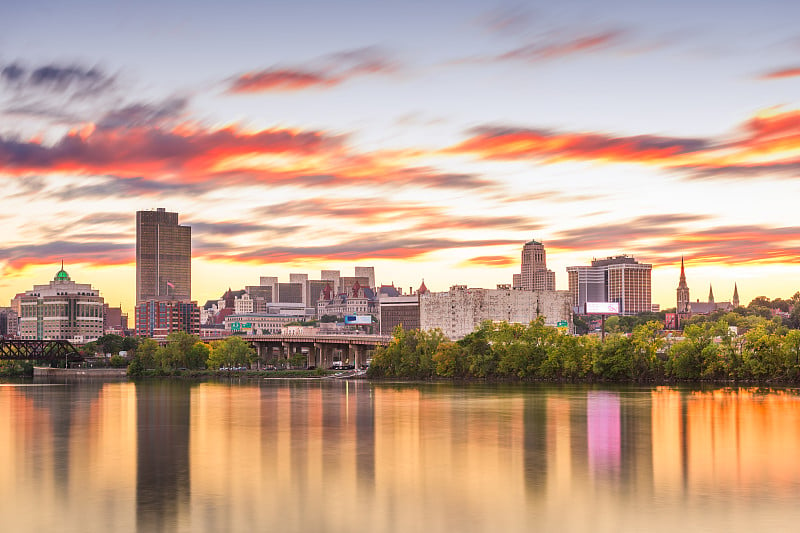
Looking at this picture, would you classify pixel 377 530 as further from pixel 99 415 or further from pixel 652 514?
pixel 99 415

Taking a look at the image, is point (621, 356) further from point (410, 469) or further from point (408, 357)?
point (410, 469)

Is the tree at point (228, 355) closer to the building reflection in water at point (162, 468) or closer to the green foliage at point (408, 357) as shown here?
the green foliage at point (408, 357)

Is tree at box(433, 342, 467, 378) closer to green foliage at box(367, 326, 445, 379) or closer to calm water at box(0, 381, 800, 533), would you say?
green foliage at box(367, 326, 445, 379)

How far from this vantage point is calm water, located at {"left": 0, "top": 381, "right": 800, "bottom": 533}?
109 feet

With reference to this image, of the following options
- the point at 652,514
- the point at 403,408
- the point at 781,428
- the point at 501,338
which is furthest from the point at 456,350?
the point at 652,514

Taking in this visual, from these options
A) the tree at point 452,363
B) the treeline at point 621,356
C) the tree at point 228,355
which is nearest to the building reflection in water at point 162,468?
the treeline at point 621,356

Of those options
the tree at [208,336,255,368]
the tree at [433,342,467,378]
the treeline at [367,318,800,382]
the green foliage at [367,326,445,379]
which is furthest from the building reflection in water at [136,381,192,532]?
the tree at [208,336,255,368]

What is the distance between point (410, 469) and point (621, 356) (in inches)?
3255

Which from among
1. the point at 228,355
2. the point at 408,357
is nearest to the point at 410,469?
the point at 408,357

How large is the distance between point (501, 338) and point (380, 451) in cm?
8685

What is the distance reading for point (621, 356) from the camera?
122688 mm

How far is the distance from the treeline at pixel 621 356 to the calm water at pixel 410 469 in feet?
112

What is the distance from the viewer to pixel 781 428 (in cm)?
6016

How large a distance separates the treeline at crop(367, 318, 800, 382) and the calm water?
112 feet
